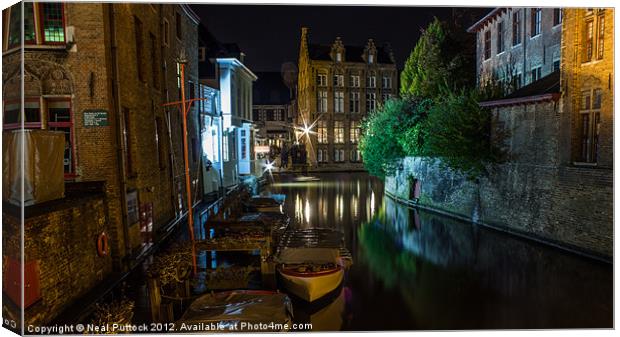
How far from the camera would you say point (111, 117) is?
474 inches

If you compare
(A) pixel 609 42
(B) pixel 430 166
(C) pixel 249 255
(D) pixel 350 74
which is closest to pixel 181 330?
(C) pixel 249 255

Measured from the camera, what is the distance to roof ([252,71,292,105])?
50.0 m

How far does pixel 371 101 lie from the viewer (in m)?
40.0

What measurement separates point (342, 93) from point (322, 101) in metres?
1.92

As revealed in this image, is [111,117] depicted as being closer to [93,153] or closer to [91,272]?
[93,153]

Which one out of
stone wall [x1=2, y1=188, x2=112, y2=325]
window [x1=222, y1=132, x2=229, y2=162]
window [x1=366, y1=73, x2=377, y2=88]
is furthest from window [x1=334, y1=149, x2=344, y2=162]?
stone wall [x1=2, y1=188, x2=112, y2=325]

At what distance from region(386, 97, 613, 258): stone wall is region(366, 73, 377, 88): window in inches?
727

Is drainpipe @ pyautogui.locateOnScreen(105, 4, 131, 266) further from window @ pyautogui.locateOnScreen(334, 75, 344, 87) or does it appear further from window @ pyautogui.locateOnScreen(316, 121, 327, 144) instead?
window @ pyautogui.locateOnScreen(334, 75, 344, 87)

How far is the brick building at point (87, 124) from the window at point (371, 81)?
1029 inches

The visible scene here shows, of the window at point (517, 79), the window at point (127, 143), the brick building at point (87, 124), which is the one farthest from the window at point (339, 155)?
the window at point (127, 143)

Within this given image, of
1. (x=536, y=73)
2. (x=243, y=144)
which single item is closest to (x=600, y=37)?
(x=536, y=73)

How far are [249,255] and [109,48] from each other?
316 inches

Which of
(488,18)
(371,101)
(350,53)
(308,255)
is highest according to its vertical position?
(350,53)

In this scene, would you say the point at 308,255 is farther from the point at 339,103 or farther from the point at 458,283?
the point at 339,103
